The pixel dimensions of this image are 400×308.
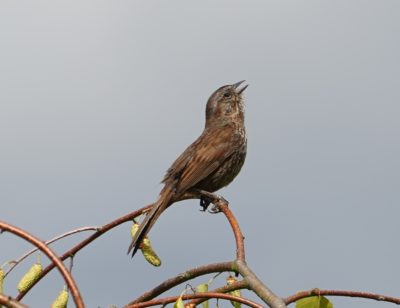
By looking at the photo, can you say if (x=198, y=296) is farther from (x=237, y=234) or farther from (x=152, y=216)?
(x=152, y=216)

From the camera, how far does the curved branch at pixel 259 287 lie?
2695 millimetres

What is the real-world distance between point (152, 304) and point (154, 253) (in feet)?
5.40

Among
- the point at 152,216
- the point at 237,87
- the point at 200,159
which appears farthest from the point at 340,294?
the point at 237,87

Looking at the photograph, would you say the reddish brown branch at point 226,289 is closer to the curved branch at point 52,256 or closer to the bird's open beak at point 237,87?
the curved branch at point 52,256

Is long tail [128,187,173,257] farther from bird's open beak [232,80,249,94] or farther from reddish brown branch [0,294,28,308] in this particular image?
bird's open beak [232,80,249,94]

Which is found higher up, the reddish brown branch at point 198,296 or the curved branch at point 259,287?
the curved branch at point 259,287

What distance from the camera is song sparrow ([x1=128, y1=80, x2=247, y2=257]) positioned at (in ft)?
28.9

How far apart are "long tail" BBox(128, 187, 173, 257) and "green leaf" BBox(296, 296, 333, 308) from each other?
5.34 feet

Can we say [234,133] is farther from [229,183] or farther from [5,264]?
[5,264]

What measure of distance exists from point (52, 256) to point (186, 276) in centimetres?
83

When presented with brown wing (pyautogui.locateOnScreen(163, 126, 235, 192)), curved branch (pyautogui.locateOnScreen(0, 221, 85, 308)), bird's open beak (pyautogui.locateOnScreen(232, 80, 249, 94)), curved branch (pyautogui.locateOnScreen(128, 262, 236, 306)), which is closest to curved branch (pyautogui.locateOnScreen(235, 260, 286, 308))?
curved branch (pyautogui.locateOnScreen(128, 262, 236, 306))

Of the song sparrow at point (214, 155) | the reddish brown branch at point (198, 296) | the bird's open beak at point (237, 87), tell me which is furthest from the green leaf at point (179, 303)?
the bird's open beak at point (237, 87)

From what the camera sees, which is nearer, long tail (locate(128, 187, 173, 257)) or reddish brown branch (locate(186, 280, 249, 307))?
reddish brown branch (locate(186, 280, 249, 307))

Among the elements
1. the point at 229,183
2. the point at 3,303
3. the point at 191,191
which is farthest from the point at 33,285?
the point at 229,183
